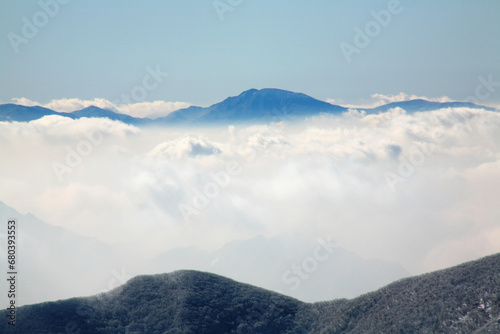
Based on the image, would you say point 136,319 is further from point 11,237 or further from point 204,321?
point 11,237

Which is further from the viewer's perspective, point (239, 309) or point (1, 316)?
point (239, 309)

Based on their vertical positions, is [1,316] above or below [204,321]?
above

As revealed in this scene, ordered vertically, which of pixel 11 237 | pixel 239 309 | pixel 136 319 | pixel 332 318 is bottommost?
pixel 332 318

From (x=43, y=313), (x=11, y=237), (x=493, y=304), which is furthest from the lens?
(x=43, y=313)

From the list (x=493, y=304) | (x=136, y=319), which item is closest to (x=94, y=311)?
(x=136, y=319)

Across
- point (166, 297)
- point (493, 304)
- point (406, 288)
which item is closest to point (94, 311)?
point (166, 297)

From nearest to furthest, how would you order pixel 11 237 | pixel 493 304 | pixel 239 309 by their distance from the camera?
pixel 493 304, pixel 11 237, pixel 239 309

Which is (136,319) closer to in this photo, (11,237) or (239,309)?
(239,309)
